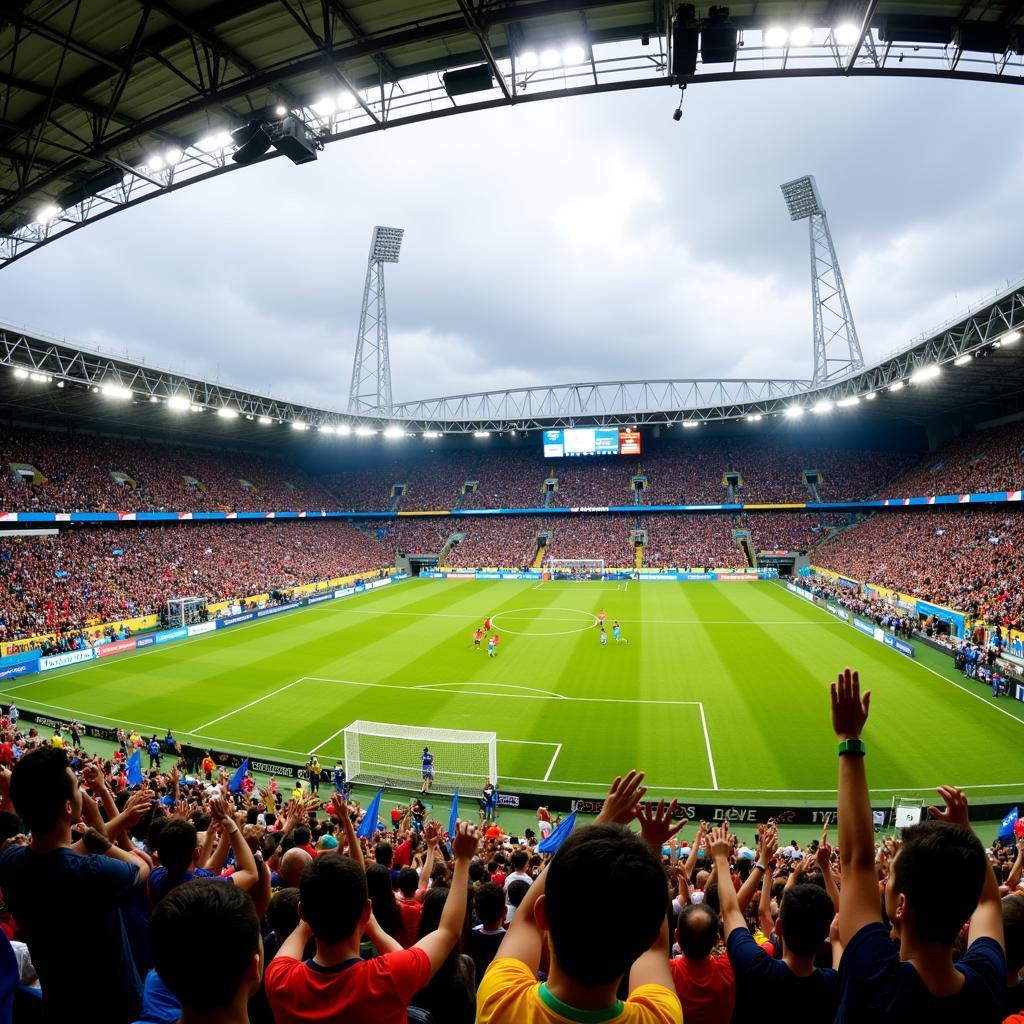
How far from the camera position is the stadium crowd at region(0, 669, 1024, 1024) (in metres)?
1.84

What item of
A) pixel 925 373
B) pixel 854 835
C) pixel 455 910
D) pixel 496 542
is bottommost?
pixel 455 910

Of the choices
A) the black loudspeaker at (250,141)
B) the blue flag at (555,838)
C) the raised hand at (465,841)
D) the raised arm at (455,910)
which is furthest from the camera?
the black loudspeaker at (250,141)

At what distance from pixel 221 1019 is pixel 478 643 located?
30399mm

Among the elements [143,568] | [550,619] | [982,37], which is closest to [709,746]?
[982,37]

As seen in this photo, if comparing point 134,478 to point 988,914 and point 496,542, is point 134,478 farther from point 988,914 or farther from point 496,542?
point 988,914

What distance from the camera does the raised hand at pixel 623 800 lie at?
2628 mm

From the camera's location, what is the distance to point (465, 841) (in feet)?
10.4

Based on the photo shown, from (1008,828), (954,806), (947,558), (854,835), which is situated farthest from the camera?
(947,558)

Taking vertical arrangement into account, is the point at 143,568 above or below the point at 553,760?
above

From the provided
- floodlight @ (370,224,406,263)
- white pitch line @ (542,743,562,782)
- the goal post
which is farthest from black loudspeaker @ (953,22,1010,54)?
floodlight @ (370,224,406,263)

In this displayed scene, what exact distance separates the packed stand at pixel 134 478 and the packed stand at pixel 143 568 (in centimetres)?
198

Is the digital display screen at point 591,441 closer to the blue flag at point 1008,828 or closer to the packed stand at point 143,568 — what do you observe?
the packed stand at point 143,568

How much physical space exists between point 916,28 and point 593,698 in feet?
68.6

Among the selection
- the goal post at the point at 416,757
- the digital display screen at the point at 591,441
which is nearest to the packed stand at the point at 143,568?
the goal post at the point at 416,757
